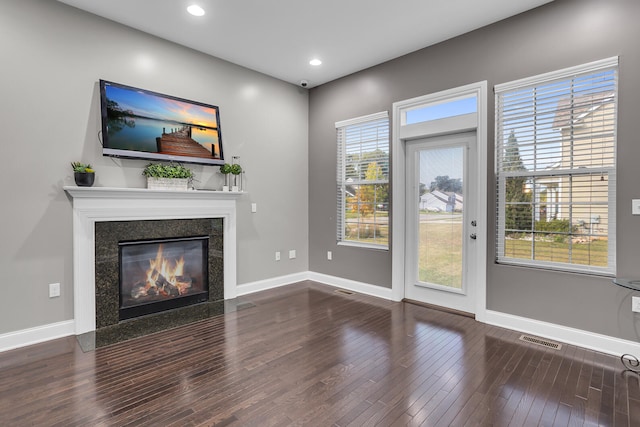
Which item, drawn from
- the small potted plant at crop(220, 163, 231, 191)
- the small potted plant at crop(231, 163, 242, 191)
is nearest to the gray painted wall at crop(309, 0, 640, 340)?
the small potted plant at crop(231, 163, 242, 191)

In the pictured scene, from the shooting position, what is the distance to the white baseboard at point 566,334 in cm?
278

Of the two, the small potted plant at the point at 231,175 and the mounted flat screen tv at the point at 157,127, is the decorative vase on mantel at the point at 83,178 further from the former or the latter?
the small potted plant at the point at 231,175

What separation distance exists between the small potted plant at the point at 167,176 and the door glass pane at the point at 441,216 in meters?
2.86

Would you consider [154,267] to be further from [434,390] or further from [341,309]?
[434,390]

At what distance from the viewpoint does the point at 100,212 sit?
3.34 meters

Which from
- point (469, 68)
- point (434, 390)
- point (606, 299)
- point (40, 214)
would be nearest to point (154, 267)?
point (40, 214)

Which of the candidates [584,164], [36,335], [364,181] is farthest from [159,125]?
[584,164]

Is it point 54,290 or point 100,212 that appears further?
point 100,212

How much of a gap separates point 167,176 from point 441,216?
10.6 ft

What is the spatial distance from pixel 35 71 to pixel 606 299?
213 inches

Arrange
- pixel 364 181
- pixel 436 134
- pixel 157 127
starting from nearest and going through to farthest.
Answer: pixel 157 127 < pixel 436 134 < pixel 364 181

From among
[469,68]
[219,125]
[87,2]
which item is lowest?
[219,125]

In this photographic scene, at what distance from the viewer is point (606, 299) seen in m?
2.86

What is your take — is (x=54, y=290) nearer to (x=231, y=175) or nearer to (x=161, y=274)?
(x=161, y=274)
